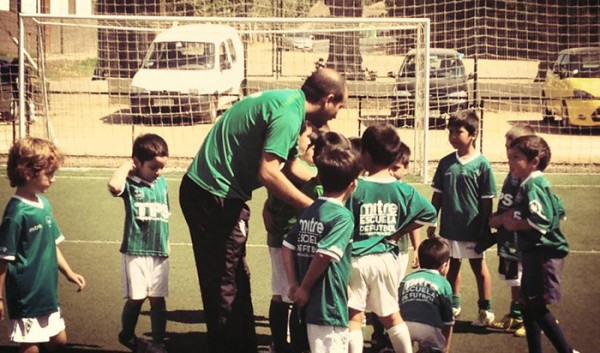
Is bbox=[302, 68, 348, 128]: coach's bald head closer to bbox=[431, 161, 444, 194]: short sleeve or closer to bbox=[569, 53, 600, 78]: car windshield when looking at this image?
bbox=[431, 161, 444, 194]: short sleeve

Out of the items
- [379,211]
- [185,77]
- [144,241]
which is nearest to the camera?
[379,211]

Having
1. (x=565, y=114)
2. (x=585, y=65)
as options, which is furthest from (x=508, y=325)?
(x=585, y=65)

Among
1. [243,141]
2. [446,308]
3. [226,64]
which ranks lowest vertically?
[446,308]

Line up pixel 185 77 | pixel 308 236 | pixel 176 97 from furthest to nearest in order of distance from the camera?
pixel 185 77
pixel 176 97
pixel 308 236

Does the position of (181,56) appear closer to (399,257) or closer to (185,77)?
(185,77)

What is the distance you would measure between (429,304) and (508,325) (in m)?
1.60

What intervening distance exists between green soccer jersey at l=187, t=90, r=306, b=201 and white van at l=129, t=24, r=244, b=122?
46.5ft

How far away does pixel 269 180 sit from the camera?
596 centimetres

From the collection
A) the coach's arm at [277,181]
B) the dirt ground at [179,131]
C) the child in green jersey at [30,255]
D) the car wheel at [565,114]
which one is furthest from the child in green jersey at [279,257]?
the car wheel at [565,114]

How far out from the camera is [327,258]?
18.6ft

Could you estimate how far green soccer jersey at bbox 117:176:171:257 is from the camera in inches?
290

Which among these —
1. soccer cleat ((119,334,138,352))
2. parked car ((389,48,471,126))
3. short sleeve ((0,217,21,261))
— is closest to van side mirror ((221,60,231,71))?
parked car ((389,48,471,126))

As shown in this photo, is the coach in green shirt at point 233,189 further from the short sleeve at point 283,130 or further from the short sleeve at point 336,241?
the short sleeve at point 336,241

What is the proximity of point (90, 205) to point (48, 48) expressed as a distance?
23530mm
